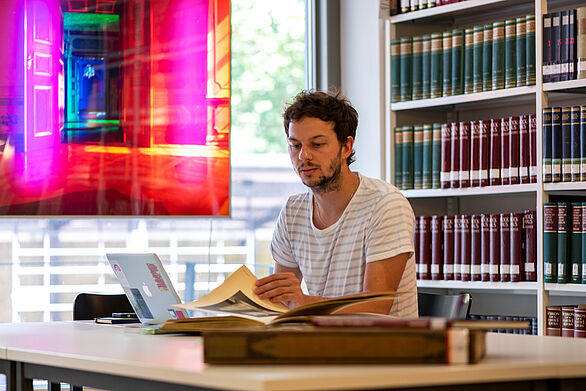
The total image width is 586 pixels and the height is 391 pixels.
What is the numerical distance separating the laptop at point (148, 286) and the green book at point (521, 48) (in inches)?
78.0

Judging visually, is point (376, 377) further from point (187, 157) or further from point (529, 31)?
point (187, 157)

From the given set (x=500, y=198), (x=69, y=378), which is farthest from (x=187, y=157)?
(x=69, y=378)

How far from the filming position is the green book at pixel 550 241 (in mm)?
3326

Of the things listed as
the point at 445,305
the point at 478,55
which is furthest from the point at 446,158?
the point at 445,305

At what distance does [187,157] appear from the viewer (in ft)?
13.0

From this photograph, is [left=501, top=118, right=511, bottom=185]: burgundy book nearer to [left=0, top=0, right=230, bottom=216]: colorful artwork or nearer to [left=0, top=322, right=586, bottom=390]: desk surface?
[left=0, top=0, right=230, bottom=216]: colorful artwork

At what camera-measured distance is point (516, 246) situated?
11.4ft

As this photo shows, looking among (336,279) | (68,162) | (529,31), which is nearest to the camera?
(336,279)

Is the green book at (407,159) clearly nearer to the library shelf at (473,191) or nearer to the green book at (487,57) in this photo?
the library shelf at (473,191)

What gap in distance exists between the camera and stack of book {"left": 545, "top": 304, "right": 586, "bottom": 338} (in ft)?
10.6

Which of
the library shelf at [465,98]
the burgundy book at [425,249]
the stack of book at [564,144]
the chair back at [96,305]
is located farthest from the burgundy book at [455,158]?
the chair back at [96,305]

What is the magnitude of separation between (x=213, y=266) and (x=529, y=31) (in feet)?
5.90

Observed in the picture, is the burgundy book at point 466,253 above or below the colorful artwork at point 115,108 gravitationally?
below

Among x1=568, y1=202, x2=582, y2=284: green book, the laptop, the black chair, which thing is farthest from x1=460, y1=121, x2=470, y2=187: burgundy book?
the laptop
